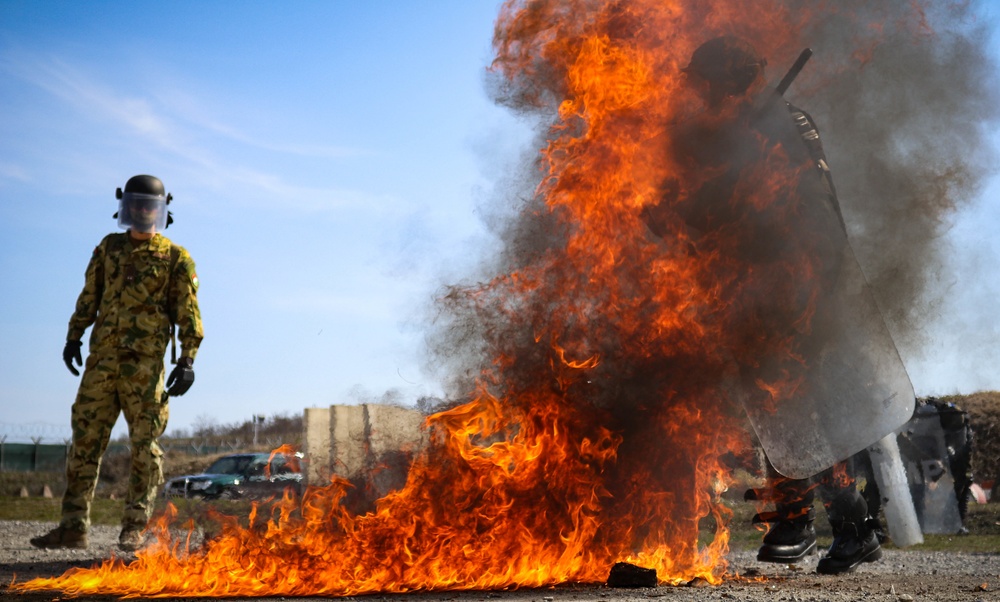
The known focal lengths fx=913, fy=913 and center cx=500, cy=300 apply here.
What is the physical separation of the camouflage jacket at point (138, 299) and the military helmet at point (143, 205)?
12 centimetres

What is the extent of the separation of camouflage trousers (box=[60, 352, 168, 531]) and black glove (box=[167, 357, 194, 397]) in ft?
Result: 0.32

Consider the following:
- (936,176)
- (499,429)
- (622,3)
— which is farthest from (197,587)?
(936,176)

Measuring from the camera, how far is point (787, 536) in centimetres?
582

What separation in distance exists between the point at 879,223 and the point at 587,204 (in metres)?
2.38

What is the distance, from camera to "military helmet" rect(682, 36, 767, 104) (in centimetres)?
556

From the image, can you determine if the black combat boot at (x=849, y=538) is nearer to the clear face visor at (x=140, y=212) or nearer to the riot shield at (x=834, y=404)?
the riot shield at (x=834, y=404)

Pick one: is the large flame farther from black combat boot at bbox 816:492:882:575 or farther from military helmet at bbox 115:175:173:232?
military helmet at bbox 115:175:173:232

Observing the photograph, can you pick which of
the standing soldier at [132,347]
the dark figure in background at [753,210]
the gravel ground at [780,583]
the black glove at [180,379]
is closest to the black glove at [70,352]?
the standing soldier at [132,347]

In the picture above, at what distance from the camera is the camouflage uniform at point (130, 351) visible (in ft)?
22.4

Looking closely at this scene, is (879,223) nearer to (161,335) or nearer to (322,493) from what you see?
(322,493)

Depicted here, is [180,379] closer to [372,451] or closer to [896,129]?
[372,451]

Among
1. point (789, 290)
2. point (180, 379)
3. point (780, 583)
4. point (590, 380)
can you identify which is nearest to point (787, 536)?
point (780, 583)

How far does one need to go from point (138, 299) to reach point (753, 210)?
15.3 feet

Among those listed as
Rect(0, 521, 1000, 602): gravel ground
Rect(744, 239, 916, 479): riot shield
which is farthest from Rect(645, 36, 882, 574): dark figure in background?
Rect(0, 521, 1000, 602): gravel ground
